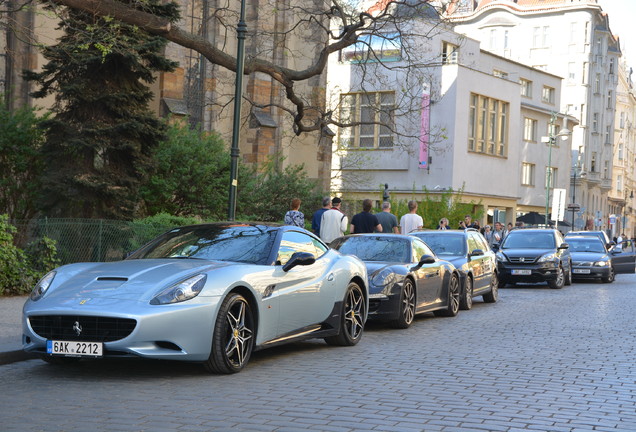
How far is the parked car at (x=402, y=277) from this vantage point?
13.6 m

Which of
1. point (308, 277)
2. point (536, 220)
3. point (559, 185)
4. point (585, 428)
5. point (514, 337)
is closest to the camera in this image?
point (585, 428)

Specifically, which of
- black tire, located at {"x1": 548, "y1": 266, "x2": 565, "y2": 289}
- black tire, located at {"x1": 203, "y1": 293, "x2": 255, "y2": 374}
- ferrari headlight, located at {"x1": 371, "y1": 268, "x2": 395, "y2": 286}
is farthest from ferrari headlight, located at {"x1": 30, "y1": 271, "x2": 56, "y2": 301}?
black tire, located at {"x1": 548, "y1": 266, "x2": 565, "y2": 289}

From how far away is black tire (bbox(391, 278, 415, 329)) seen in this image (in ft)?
45.1

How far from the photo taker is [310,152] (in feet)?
144

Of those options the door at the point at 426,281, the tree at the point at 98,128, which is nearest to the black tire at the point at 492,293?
the door at the point at 426,281

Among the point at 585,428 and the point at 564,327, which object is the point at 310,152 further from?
the point at 585,428

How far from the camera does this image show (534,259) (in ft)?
86.5

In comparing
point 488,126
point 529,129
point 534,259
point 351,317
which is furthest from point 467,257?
point 529,129

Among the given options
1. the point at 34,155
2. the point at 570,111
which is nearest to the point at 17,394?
the point at 34,155

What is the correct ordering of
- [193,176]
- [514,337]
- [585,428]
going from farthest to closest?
[193,176], [514,337], [585,428]

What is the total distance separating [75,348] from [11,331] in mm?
3206

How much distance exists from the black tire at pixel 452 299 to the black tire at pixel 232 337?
292 inches

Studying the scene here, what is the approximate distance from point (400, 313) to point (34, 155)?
12899 millimetres

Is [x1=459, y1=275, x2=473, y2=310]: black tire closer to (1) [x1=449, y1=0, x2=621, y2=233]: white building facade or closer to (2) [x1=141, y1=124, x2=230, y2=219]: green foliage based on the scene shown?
(2) [x1=141, y1=124, x2=230, y2=219]: green foliage
